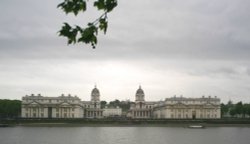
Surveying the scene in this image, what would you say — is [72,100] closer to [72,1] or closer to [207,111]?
[207,111]

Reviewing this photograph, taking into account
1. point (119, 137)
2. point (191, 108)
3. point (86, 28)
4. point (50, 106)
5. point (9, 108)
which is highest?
point (86, 28)

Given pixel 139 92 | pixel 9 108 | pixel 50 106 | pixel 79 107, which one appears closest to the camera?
pixel 9 108

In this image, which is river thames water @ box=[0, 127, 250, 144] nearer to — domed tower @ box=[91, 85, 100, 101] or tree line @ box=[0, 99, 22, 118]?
tree line @ box=[0, 99, 22, 118]

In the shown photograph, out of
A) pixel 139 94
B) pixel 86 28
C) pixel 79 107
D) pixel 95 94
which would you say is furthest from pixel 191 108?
pixel 86 28

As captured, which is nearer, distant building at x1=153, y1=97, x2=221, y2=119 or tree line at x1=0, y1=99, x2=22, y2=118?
tree line at x1=0, y1=99, x2=22, y2=118

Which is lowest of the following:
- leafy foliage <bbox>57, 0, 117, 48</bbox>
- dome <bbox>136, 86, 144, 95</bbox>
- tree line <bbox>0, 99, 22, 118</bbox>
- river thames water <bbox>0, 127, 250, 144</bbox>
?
river thames water <bbox>0, 127, 250, 144</bbox>

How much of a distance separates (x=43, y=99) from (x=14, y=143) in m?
120

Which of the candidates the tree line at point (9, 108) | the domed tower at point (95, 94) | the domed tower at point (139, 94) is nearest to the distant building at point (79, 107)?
the tree line at point (9, 108)

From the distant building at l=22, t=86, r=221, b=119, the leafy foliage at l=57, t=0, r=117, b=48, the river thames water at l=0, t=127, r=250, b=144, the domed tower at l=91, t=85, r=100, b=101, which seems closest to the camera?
the leafy foliage at l=57, t=0, r=117, b=48

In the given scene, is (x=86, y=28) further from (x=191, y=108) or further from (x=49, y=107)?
(x=191, y=108)

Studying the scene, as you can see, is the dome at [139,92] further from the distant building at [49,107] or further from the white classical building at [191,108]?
the distant building at [49,107]

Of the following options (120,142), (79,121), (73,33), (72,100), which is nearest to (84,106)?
(72,100)

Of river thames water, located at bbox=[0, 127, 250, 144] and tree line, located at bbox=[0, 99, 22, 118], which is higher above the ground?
tree line, located at bbox=[0, 99, 22, 118]

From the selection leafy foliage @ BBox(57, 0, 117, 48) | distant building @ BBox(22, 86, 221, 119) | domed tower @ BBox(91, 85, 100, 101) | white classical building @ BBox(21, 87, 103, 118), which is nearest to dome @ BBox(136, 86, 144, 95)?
distant building @ BBox(22, 86, 221, 119)
